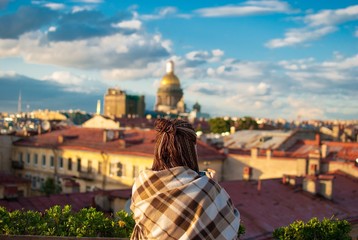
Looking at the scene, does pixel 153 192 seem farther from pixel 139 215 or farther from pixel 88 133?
pixel 88 133

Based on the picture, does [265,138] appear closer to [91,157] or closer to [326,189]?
[91,157]

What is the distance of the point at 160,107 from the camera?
169m

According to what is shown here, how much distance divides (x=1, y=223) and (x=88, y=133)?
38990 mm

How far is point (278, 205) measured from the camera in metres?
20.4

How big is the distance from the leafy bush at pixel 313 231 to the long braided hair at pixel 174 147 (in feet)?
20.1

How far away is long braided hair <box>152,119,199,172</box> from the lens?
404cm

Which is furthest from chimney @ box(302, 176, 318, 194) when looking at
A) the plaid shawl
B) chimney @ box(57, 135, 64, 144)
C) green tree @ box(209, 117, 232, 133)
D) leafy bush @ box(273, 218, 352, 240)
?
green tree @ box(209, 117, 232, 133)

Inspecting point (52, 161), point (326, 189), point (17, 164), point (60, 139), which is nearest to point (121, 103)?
point (17, 164)

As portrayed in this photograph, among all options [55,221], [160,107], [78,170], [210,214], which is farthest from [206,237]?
[160,107]

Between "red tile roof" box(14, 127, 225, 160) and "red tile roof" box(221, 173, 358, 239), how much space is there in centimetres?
1486

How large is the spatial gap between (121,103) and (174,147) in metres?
139

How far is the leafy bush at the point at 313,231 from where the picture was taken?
9859 mm

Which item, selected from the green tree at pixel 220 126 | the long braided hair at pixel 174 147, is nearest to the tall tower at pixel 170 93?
the green tree at pixel 220 126

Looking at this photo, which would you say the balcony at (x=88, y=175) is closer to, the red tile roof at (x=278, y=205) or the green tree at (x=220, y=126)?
the red tile roof at (x=278, y=205)
